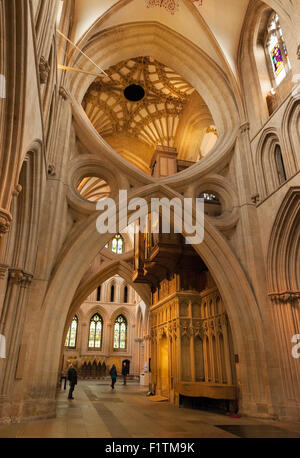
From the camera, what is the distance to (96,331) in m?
27.7

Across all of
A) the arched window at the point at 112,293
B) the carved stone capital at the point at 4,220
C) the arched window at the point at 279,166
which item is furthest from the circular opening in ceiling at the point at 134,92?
the arched window at the point at 112,293

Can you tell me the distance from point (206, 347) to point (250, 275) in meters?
3.78

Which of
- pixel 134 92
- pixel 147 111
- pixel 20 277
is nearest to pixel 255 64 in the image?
pixel 134 92

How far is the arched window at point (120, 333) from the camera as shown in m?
27.8

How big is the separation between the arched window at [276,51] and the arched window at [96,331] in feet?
76.1

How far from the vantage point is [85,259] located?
29.7 feet

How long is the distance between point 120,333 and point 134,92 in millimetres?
20104

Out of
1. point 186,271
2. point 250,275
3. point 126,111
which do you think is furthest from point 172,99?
point 250,275

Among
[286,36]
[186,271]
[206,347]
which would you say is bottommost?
[206,347]

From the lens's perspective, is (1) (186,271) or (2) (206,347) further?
(1) (186,271)

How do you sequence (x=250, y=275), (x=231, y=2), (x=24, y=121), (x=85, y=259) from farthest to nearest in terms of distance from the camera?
(x=231, y=2)
(x=250, y=275)
(x=85, y=259)
(x=24, y=121)

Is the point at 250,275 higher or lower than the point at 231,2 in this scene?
lower

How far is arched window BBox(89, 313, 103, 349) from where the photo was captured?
89.1ft

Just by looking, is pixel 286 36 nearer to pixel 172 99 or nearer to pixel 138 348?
pixel 172 99
